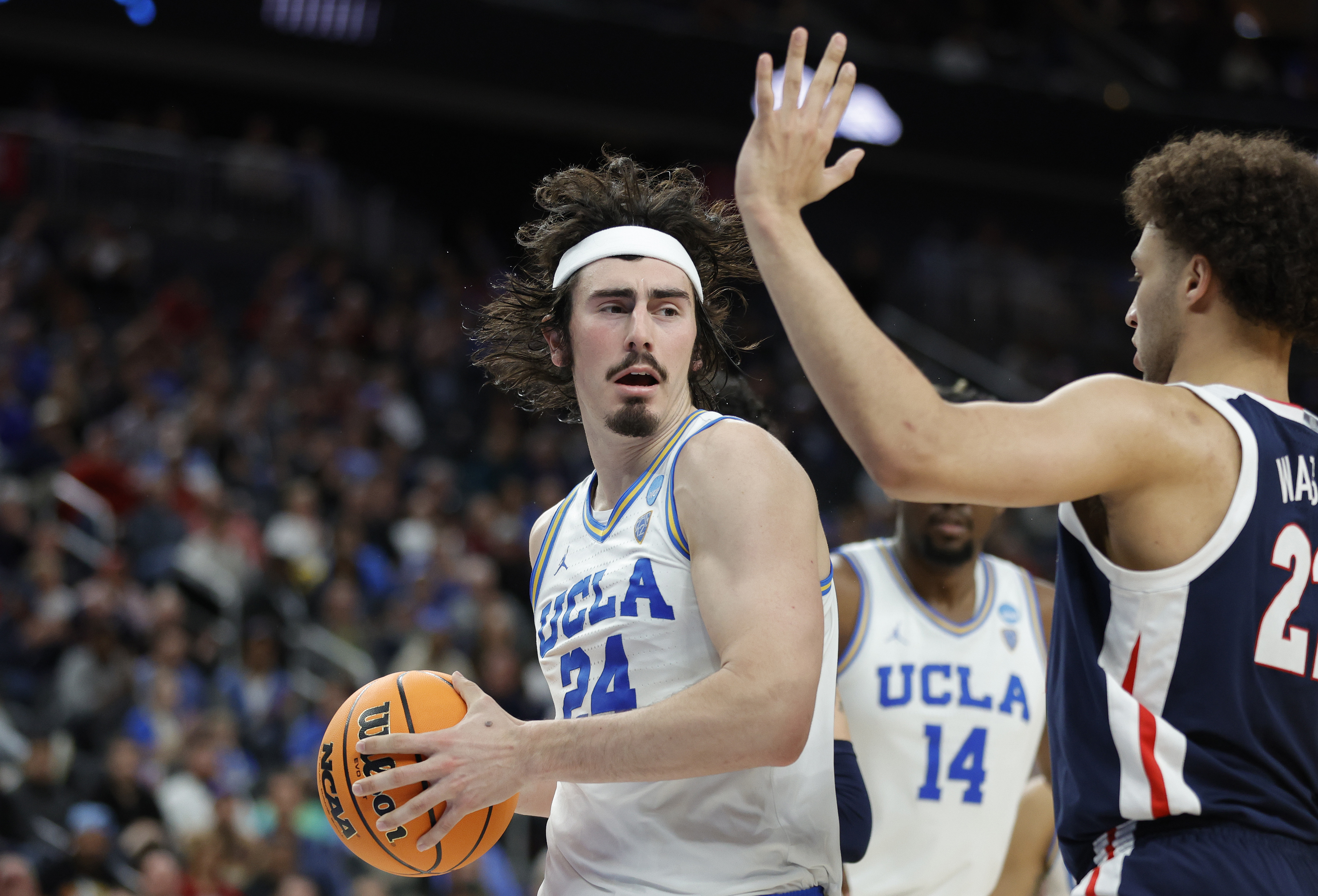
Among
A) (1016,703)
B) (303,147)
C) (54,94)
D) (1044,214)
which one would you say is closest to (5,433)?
(303,147)

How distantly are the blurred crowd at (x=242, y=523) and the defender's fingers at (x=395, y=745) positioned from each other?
1.91 meters

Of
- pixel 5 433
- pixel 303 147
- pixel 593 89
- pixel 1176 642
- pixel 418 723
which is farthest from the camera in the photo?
pixel 593 89

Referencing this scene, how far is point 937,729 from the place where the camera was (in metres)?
4.35

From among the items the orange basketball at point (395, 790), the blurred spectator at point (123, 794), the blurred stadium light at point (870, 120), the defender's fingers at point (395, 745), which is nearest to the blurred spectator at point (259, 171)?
the blurred stadium light at point (870, 120)

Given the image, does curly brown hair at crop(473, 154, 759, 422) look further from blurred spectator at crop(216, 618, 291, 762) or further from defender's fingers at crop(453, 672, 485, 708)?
blurred spectator at crop(216, 618, 291, 762)

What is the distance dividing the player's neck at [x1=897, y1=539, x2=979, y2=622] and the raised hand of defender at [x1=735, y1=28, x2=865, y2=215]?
8.43 ft

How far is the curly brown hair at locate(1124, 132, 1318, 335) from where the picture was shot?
7.92 feet

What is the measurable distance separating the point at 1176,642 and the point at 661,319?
4.55 ft

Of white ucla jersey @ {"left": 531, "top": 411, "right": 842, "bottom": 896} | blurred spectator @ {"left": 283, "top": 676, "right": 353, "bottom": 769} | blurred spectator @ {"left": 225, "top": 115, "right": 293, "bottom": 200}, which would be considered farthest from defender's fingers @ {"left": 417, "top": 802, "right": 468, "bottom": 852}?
blurred spectator @ {"left": 225, "top": 115, "right": 293, "bottom": 200}

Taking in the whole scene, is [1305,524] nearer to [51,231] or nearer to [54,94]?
[51,231]

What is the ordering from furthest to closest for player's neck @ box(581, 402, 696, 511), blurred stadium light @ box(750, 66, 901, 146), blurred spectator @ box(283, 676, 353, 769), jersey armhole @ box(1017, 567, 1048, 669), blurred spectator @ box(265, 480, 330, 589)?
blurred stadium light @ box(750, 66, 901, 146) < blurred spectator @ box(265, 480, 330, 589) < blurred spectator @ box(283, 676, 353, 769) < jersey armhole @ box(1017, 567, 1048, 669) < player's neck @ box(581, 402, 696, 511)

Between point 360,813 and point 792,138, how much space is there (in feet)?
5.63

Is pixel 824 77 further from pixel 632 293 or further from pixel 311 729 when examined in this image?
pixel 311 729

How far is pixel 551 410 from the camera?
4062 millimetres
